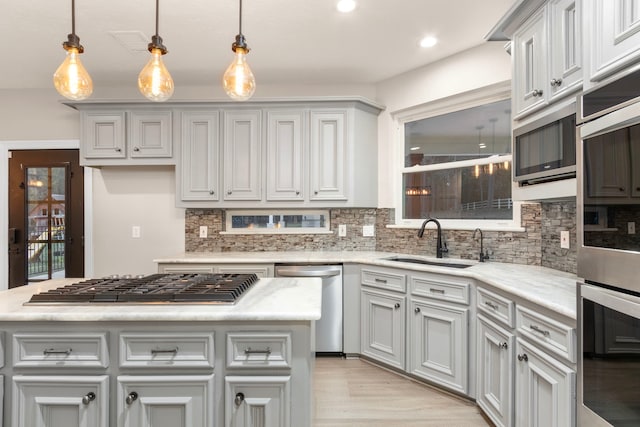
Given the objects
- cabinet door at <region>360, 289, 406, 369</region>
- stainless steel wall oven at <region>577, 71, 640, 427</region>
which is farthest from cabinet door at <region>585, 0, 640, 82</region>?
cabinet door at <region>360, 289, 406, 369</region>

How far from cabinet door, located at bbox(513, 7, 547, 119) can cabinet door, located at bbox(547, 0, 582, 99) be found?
A: 65mm

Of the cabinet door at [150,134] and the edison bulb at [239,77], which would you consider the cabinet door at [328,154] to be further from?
the edison bulb at [239,77]

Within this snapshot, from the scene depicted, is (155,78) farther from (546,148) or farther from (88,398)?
(546,148)

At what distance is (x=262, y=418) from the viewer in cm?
150

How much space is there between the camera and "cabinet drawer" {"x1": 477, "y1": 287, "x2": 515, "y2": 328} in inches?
77.6

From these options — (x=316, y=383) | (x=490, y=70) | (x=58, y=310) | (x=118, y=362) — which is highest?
(x=490, y=70)

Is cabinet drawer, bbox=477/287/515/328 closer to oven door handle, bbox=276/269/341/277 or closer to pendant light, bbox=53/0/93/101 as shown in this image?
oven door handle, bbox=276/269/341/277

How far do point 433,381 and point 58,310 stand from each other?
237 cm

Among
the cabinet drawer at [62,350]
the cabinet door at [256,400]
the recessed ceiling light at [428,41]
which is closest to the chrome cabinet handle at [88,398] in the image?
the cabinet drawer at [62,350]

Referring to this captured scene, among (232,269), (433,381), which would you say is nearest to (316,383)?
(433,381)

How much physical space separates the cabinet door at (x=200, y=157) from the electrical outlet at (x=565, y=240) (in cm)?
283

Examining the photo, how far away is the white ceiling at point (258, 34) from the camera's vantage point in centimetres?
253

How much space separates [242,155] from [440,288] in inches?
85.4

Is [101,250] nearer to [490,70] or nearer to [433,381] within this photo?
[433,381]
